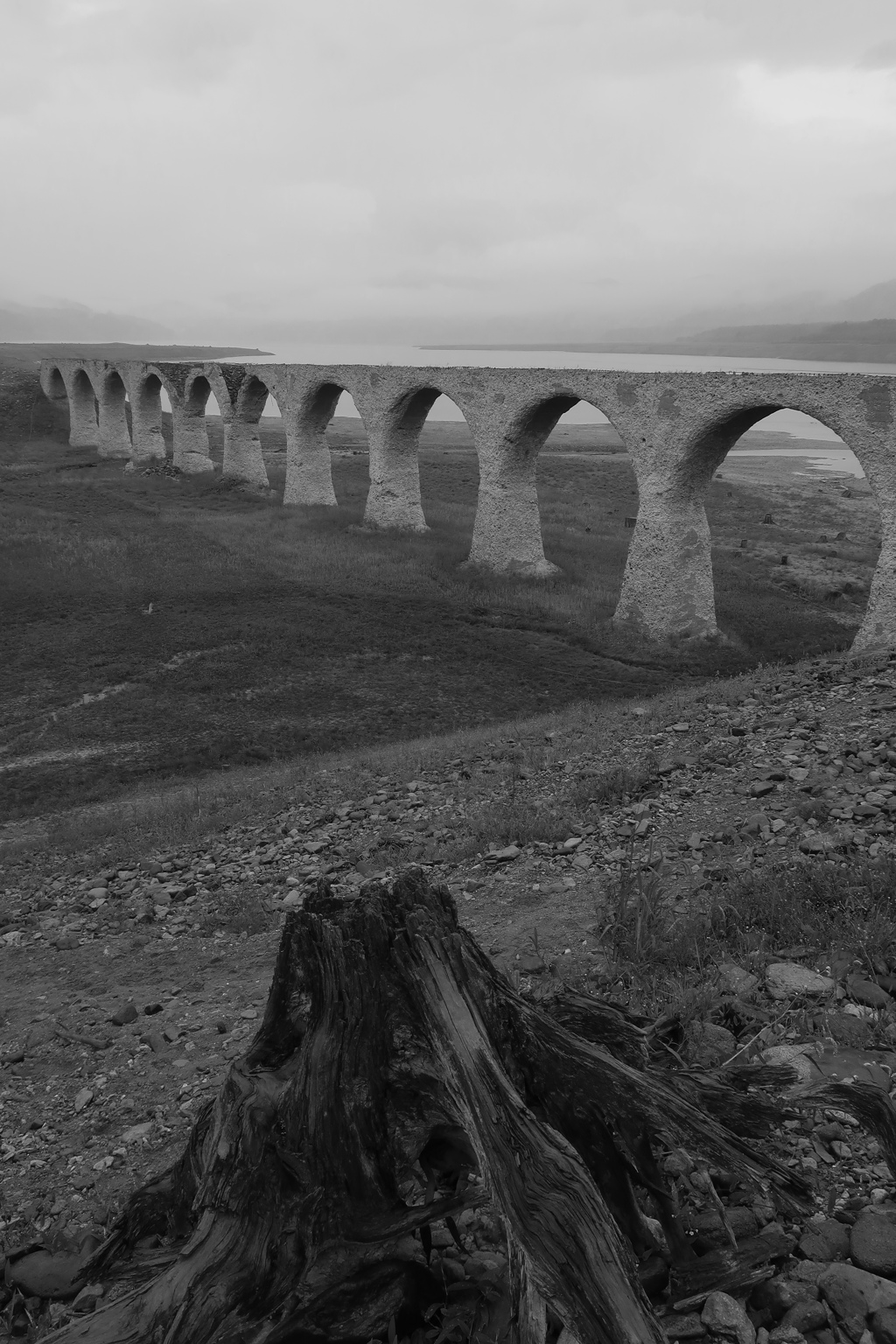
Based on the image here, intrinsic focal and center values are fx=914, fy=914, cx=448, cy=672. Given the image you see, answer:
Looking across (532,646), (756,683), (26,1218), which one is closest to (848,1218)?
(26,1218)

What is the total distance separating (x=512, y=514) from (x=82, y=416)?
3883cm

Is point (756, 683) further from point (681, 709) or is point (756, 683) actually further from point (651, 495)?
point (651, 495)

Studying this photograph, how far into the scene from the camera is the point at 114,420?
48.3 meters

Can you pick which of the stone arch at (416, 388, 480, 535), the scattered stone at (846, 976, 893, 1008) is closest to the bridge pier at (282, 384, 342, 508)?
the stone arch at (416, 388, 480, 535)

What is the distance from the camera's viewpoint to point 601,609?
21719mm

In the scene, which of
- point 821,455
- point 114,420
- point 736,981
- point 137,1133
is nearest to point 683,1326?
point 736,981

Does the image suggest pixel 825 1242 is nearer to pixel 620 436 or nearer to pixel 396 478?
pixel 620 436

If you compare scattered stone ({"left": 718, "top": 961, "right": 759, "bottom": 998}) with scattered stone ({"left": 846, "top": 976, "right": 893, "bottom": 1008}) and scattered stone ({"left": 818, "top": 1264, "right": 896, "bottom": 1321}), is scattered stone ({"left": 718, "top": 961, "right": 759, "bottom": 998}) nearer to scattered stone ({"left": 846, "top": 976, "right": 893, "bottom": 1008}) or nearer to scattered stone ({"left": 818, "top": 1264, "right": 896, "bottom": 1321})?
scattered stone ({"left": 846, "top": 976, "right": 893, "bottom": 1008})

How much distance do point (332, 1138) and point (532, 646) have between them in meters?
16.4

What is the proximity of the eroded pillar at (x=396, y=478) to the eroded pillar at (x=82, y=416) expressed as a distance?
3077cm

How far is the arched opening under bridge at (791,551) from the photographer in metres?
20.5

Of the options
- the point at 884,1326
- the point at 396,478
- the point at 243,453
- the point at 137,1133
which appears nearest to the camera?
the point at 884,1326

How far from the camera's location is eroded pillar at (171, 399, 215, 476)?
40750mm

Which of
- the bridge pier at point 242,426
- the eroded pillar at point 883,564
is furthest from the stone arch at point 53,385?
the eroded pillar at point 883,564
